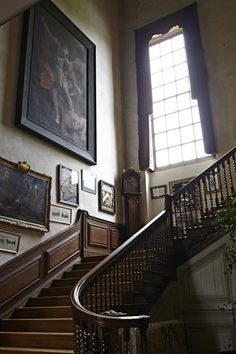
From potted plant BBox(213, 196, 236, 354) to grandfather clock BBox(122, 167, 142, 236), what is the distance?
10.9ft

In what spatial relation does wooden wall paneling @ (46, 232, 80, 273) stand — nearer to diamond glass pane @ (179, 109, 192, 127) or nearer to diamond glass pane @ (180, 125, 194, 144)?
diamond glass pane @ (180, 125, 194, 144)

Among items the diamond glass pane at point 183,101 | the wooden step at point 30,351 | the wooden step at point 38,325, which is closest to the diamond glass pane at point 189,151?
the diamond glass pane at point 183,101

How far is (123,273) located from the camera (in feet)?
15.8

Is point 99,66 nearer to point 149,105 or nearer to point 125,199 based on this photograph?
point 149,105

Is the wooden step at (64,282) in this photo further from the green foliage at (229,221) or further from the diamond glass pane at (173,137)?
the diamond glass pane at (173,137)

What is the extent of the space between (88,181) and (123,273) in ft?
11.3

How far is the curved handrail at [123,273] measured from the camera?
2.77m

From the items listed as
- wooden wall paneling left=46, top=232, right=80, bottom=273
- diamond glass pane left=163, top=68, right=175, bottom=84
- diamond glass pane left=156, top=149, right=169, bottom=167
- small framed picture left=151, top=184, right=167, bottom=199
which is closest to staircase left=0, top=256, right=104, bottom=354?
wooden wall paneling left=46, top=232, right=80, bottom=273

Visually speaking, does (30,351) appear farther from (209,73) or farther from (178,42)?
(178,42)

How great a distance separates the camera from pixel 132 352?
409 cm

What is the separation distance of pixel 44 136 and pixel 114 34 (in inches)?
227

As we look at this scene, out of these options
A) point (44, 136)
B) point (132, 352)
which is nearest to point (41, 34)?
point (44, 136)

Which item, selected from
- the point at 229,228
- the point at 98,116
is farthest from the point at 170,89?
the point at 229,228

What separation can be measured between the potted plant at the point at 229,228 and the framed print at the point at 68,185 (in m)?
3.10
